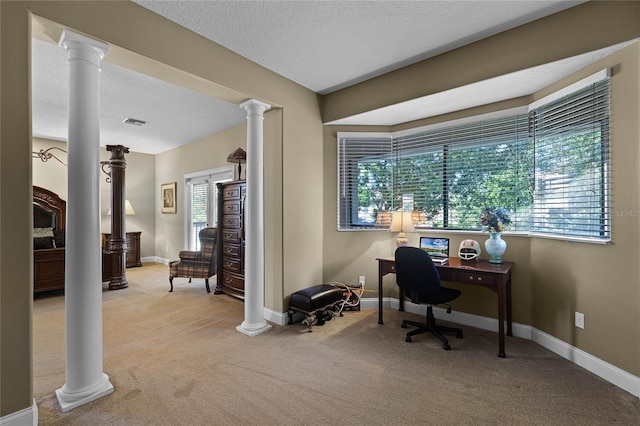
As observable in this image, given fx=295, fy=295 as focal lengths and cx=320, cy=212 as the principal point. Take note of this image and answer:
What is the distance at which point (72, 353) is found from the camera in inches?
77.5

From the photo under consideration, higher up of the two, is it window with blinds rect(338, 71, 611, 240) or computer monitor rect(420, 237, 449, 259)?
window with blinds rect(338, 71, 611, 240)

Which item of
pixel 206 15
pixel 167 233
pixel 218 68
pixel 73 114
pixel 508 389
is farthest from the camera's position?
pixel 167 233

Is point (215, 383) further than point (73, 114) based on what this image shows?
Yes

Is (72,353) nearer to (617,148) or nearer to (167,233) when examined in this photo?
(617,148)

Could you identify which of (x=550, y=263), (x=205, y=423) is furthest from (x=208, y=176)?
(x=550, y=263)

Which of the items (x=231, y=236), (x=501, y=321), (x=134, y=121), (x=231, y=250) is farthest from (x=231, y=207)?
(x=501, y=321)

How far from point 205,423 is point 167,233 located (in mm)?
6106

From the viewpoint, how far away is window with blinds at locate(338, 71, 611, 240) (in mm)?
2434

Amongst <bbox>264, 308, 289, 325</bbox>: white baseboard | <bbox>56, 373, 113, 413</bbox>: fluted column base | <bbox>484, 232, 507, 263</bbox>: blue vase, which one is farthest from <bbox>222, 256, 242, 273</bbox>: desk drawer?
<bbox>484, 232, 507, 263</bbox>: blue vase

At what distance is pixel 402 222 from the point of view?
138 inches

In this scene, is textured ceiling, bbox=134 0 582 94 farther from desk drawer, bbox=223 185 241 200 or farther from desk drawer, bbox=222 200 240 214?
desk drawer, bbox=222 200 240 214

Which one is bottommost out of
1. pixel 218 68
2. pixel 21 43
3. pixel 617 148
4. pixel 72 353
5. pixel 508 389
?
pixel 508 389

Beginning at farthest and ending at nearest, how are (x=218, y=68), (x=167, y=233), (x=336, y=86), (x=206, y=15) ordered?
(x=167, y=233)
(x=336, y=86)
(x=218, y=68)
(x=206, y=15)

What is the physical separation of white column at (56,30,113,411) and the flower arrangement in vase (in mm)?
3368
